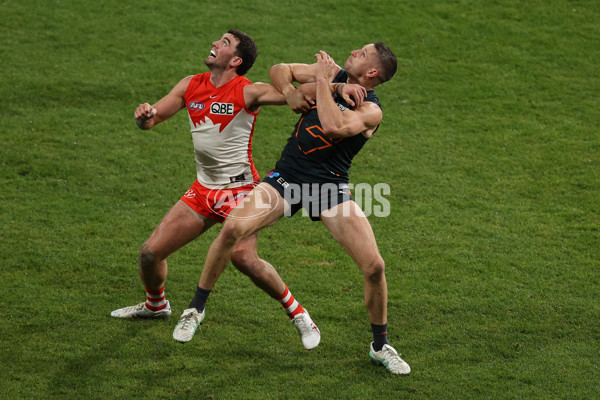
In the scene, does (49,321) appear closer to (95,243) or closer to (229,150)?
(95,243)

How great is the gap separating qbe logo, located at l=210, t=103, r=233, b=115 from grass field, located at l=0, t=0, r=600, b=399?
2169 mm

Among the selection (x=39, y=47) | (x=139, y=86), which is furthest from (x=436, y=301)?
(x=39, y=47)

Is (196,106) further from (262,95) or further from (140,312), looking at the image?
(140,312)

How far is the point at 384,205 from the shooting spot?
10.2 m

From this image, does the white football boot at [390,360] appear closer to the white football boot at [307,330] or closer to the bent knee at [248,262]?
the white football boot at [307,330]

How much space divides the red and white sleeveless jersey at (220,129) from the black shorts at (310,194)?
485 millimetres

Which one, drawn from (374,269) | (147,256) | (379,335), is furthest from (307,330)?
(147,256)

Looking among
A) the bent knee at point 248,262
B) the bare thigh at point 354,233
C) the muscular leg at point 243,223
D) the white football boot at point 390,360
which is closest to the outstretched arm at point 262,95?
the muscular leg at point 243,223

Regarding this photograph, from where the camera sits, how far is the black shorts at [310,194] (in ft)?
22.0

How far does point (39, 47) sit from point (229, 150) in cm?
838

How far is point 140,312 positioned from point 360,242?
99.6 inches

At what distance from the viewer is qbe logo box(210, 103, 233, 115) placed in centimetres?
700

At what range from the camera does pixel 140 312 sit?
24.8 feet

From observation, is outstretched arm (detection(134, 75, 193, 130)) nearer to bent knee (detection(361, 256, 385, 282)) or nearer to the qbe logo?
the qbe logo
